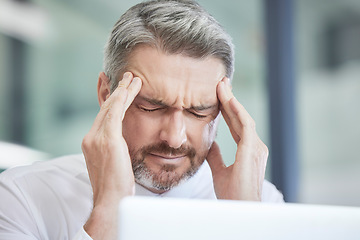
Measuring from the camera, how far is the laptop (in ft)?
1.70

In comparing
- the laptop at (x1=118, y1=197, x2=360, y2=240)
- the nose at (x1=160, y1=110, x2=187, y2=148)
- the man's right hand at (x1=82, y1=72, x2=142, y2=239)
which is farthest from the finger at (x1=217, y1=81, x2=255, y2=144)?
the laptop at (x1=118, y1=197, x2=360, y2=240)

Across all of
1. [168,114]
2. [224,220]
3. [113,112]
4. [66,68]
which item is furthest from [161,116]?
[66,68]

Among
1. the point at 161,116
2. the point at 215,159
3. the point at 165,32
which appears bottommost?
the point at 215,159

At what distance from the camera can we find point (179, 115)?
97 cm

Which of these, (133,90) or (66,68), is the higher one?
(133,90)

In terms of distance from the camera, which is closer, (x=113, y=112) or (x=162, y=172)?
(x=113, y=112)

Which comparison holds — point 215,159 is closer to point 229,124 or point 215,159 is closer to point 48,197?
point 229,124

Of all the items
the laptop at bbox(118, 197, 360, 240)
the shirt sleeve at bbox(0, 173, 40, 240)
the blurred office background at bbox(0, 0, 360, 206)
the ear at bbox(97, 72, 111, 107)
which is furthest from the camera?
the blurred office background at bbox(0, 0, 360, 206)

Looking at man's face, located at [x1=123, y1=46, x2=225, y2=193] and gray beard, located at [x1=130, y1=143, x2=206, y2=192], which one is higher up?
man's face, located at [x1=123, y1=46, x2=225, y2=193]

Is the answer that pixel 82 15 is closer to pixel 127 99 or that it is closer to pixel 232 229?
pixel 127 99

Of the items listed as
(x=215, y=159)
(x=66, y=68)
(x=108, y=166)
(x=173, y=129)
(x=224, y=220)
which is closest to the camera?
(x=224, y=220)

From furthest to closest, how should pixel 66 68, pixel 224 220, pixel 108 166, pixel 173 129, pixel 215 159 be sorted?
pixel 66 68 → pixel 215 159 → pixel 173 129 → pixel 108 166 → pixel 224 220

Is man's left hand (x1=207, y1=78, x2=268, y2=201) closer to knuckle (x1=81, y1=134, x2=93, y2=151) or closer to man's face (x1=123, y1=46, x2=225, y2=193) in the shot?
man's face (x1=123, y1=46, x2=225, y2=193)

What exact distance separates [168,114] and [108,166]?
189mm
